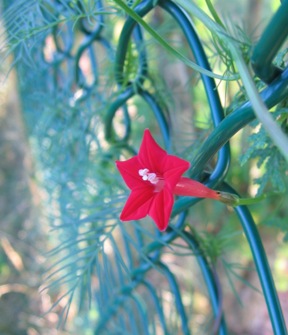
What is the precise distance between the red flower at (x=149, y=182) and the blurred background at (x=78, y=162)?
0.05 meters

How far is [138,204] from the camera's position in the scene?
283 millimetres

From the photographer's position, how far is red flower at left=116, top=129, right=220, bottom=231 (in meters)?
0.28

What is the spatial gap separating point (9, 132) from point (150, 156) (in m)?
1.22

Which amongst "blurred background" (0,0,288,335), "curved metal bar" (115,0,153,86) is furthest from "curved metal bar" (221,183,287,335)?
"curved metal bar" (115,0,153,86)

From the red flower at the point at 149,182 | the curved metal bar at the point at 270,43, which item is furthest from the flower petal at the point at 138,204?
the curved metal bar at the point at 270,43

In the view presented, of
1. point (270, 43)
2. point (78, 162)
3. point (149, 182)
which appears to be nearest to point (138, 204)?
point (149, 182)

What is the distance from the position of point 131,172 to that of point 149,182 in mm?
14

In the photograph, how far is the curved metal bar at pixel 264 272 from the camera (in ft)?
1.01

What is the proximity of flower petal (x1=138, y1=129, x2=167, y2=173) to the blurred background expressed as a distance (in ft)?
0.20

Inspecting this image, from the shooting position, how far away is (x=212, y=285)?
42cm

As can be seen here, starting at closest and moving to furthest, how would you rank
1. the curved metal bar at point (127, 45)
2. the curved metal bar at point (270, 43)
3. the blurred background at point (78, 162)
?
the curved metal bar at point (270, 43) < the curved metal bar at point (127, 45) < the blurred background at point (78, 162)

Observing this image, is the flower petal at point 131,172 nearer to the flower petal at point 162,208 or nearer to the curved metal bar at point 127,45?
the flower petal at point 162,208

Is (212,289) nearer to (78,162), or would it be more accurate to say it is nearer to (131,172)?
(131,172)

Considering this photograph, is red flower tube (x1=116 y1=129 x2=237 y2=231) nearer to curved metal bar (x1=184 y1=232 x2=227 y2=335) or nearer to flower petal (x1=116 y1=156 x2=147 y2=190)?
flower petal (x1=116 y1=156 x2=147 y2=190)
